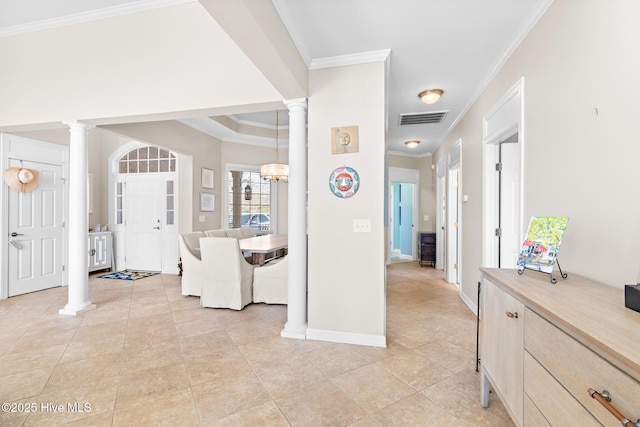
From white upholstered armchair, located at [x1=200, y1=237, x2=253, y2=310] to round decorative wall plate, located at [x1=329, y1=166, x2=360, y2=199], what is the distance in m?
1.50

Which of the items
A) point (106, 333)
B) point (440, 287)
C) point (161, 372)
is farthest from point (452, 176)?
point (106, 333)

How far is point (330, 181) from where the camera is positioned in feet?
9.14

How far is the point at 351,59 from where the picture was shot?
271 centimetres

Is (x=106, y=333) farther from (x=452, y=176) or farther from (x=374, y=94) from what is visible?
(x=452, y=176)

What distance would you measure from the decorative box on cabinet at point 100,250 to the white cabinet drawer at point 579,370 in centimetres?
655

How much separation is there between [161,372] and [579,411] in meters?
2.44

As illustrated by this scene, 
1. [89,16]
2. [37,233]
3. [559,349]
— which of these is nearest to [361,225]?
[559,349]

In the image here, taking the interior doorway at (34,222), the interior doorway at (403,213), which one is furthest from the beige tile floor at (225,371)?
the interior doorway at (403,213)

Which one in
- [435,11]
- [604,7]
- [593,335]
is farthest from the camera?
[435,11]

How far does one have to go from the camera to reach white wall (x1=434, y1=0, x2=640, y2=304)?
136 cm

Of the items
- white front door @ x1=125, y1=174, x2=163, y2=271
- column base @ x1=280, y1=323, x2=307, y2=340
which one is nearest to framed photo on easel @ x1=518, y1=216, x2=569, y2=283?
column base @ x1=280, y1=323, x2=307, y2=340

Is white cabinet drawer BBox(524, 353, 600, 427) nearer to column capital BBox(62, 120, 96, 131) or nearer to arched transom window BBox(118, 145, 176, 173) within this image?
column capital BBox(62, 120, 96, 131)

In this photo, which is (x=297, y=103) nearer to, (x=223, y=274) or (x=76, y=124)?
(x=223, y=274)

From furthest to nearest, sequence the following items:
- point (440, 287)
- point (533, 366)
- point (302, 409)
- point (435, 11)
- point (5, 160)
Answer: point (440, 287) → point (5, 160) → point (435, 11) → point (302, 409) → point (533, 366)
